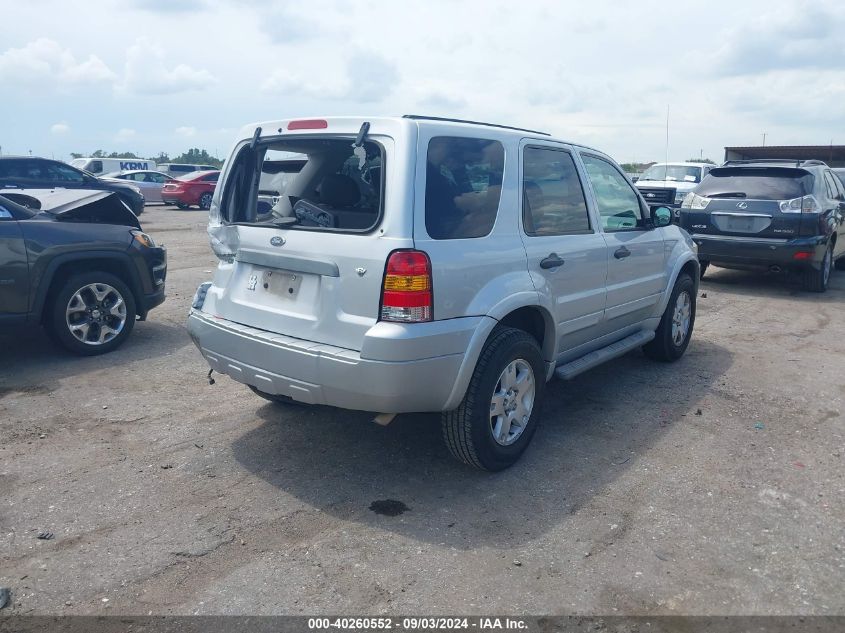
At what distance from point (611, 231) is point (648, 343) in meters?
1.55

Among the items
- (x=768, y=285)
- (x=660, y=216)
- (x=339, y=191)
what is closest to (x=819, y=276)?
(x=768, y=285)

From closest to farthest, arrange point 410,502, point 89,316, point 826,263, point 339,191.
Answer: point 410,502, point 339,191, point 89,316, point 826,263

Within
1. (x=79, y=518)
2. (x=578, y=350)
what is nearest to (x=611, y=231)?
(x=578, y=350)

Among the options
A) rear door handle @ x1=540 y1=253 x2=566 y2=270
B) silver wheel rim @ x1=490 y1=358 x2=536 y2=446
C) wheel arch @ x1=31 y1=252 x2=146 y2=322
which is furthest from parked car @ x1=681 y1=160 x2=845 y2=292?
wheel arch @ x1=31 y1=252 x2=146 y2=322

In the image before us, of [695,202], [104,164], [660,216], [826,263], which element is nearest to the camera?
[660,216]

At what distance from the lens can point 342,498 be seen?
12.5 ft

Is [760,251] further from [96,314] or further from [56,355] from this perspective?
[56,355]

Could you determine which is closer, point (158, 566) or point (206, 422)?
point (158, 566)

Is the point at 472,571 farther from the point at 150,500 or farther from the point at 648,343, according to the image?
the point at 648,343

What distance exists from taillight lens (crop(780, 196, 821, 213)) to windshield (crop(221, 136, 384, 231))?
7763 millimetres

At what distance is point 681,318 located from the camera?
652cm

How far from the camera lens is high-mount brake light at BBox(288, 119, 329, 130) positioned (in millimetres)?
3884

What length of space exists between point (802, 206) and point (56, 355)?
30.3 ft

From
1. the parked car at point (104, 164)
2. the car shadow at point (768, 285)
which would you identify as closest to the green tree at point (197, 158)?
the parked car at point (104, 164)
